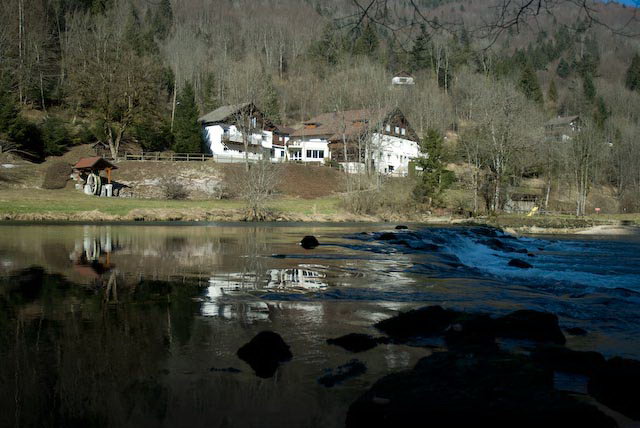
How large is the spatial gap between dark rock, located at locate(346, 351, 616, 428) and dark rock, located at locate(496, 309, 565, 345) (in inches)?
67.7

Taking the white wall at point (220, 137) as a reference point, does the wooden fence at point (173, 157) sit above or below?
below

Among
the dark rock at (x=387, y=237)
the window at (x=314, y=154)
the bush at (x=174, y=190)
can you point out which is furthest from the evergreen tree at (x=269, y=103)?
the dark rock at (x=387, y=237)

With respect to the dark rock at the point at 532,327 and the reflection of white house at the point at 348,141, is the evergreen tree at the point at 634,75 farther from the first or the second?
the dark rock at the point at 532,327

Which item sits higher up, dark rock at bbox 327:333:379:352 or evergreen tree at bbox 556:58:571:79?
evergreen tree at bbox 556:58:571:79

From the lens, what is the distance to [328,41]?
6.62 m

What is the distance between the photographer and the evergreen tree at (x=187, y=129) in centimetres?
7019

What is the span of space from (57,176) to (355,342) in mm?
53186

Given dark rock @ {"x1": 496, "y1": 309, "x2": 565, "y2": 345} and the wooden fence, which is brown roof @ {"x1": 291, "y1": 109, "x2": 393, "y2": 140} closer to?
the wooden fence

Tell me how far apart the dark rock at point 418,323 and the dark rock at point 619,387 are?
246 centimetres

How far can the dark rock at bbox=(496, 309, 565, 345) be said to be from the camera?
7195mm

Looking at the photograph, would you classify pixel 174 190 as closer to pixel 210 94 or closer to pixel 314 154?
pixel 314 154

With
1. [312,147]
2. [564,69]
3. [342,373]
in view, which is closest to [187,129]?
[312,147]

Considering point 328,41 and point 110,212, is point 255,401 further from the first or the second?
point 110,212

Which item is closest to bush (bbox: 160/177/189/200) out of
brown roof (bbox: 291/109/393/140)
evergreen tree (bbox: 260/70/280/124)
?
brown roof (bbox: 291/109/393/140)
